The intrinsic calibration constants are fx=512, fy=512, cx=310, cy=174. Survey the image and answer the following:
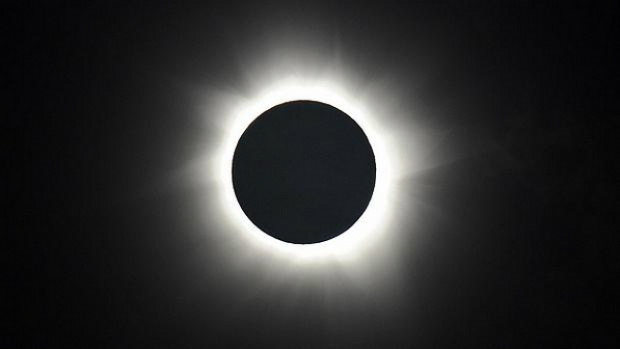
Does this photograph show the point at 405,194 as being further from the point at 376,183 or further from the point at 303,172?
the point at 303,172

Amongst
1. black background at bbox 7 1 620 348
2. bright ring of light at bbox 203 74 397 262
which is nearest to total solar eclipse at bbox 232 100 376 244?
bright ring of light at bbox 203 74 397 262

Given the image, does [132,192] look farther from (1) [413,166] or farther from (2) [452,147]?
(2) [452,147]

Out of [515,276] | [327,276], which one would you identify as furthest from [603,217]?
[327,276]

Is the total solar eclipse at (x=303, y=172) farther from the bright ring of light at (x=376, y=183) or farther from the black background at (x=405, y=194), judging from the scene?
the black background at (x=405, y=194)

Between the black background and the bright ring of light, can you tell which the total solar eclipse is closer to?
the bright ring of light

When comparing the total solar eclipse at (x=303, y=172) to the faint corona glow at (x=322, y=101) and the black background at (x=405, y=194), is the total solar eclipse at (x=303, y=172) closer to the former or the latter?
the faint corona glow at (x=322, y=101)

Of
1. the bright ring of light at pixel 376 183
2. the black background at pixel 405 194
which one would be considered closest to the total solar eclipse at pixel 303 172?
the bright ring of light at pixel 376 183

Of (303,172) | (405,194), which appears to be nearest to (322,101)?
(303,172)
